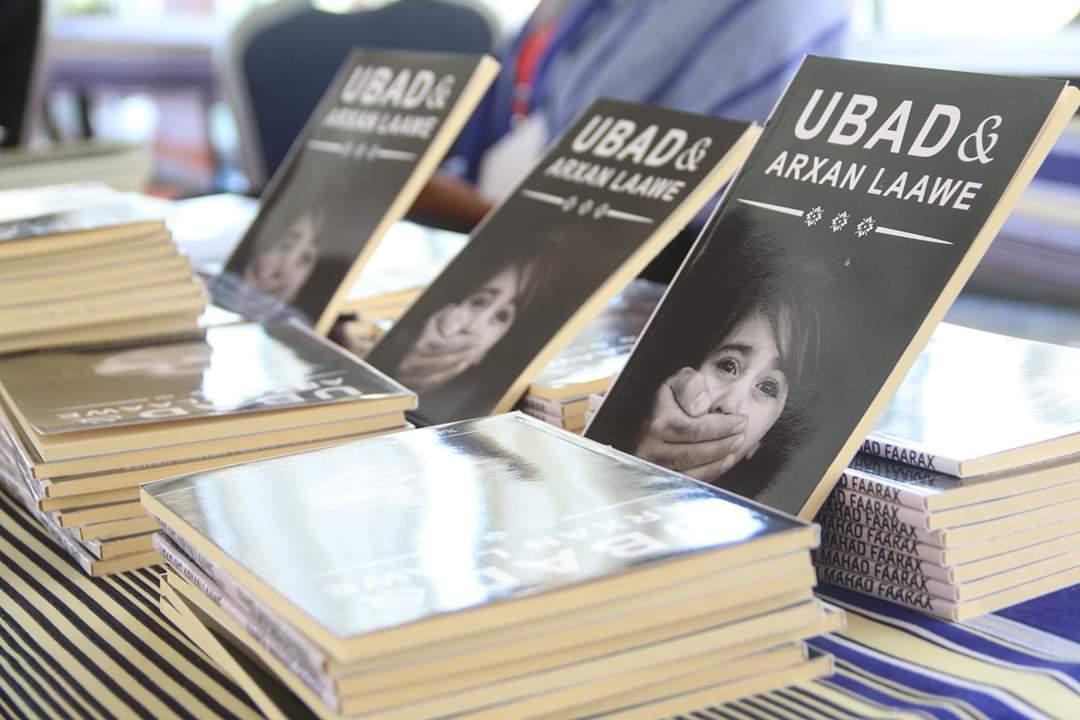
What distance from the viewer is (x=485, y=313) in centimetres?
98

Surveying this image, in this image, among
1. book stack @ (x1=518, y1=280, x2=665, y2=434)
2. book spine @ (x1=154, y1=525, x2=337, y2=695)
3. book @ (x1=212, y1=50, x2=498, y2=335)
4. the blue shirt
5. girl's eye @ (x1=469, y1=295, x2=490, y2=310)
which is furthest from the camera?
the blue shirt

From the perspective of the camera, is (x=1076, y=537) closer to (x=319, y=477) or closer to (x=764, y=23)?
(x=319, y=477)

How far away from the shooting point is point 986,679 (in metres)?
0.62

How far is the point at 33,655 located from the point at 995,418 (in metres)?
0.53

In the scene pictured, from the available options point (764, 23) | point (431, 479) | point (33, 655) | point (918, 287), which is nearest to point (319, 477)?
point (431, 479)

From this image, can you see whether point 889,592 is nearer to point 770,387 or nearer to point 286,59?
point 770,387

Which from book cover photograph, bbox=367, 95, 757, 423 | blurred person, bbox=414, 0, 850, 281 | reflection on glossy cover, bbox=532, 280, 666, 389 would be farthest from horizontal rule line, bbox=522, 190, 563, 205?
blurred person, bbox=414, 0, 850, 281

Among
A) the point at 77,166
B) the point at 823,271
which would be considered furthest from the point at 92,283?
the point at 77,166

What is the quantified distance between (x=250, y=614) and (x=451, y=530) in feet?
0.31

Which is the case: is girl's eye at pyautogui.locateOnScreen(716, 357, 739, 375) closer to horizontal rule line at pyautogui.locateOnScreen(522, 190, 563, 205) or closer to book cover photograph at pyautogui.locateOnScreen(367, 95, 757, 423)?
book cover photograph at pyautogui.locateOnScreen(367, 95, 757, 423)

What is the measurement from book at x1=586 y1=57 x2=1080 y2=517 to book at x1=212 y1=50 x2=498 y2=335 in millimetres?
405

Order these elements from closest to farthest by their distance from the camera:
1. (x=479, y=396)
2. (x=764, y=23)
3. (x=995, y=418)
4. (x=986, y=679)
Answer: (x=986, y=679) < (x=995, y=418) < (x=479, y=396) < (x=764, y=23)

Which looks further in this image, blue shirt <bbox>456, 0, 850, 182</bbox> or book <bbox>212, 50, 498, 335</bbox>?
blue shirt <bbox>456, 0, 850, 182</bbox>

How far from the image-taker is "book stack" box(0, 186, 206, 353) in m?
1.02
